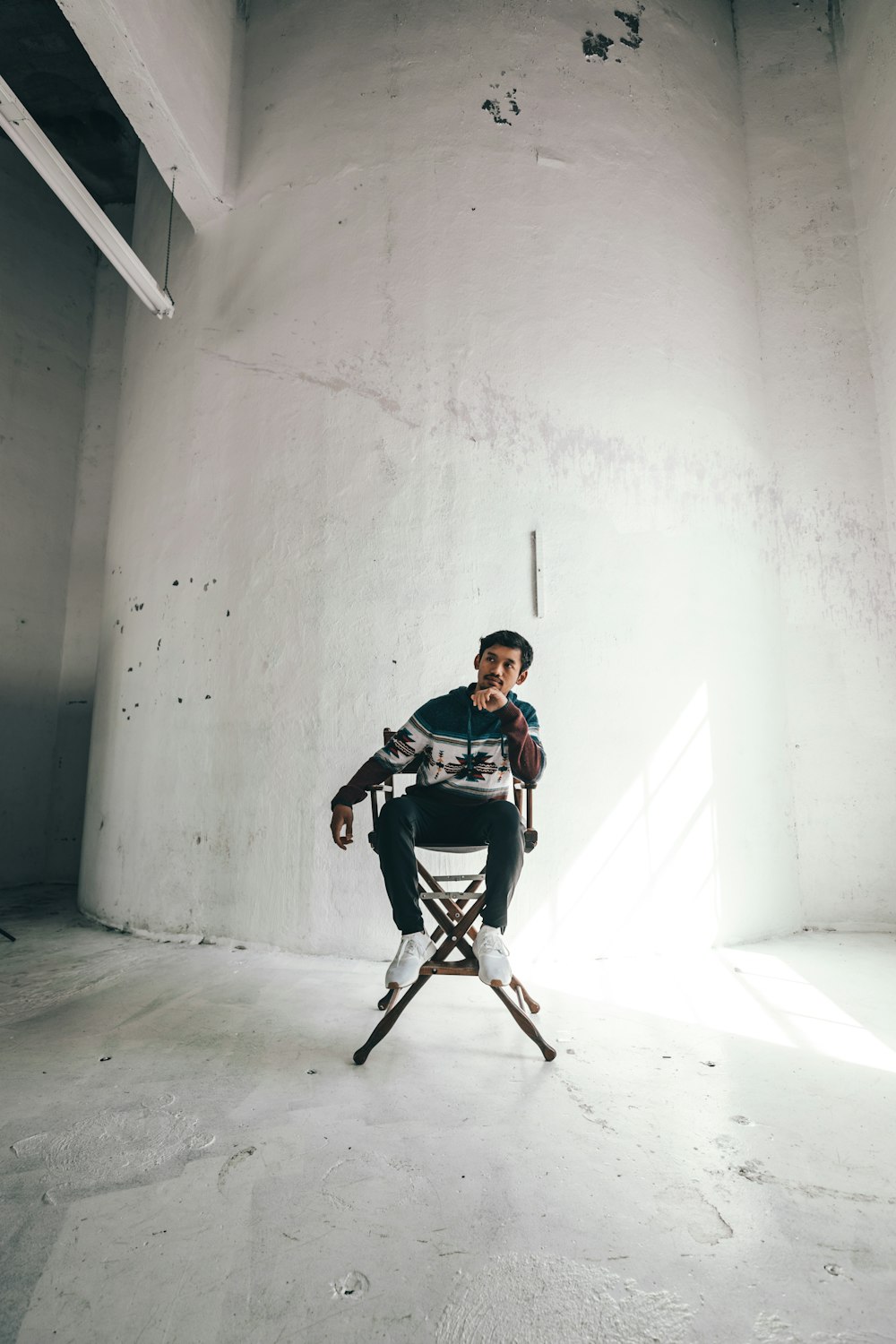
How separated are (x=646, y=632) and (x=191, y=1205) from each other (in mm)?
2879

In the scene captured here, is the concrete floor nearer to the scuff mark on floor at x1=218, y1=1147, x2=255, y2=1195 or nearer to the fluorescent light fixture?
the scuff mark on floor at x1=218, y1=1147, x2=255, y2=1195

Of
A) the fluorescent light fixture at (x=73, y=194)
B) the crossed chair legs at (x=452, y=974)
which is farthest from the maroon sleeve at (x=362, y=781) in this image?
the fluorescent light fixture at (x=73, y=194)

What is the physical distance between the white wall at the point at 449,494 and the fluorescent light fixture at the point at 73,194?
0.29m

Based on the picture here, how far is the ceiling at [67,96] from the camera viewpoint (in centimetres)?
462

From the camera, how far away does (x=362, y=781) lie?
7.52 feet

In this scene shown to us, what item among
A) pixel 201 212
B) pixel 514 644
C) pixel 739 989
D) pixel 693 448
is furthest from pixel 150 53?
pixel 739 989

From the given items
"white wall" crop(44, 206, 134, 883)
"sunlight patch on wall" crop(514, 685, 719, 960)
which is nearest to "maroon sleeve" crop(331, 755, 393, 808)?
"sunlight patch on wall" crop(514, 685, 719, 960)

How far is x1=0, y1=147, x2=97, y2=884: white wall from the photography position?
5109 millimetres

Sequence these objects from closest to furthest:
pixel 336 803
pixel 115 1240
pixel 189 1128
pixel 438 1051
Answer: pixel 115 1240 → pixel 189 1128 → pixel 438 1051 → pixel 336 803

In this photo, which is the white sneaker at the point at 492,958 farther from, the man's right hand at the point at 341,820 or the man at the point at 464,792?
the man's right hand at the point at 341,820

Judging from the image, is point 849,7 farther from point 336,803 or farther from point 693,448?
point 336,803

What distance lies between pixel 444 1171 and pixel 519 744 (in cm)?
109

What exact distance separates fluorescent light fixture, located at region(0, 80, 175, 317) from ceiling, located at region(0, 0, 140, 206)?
6.76 feet

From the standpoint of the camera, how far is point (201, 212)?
13.6 feet
